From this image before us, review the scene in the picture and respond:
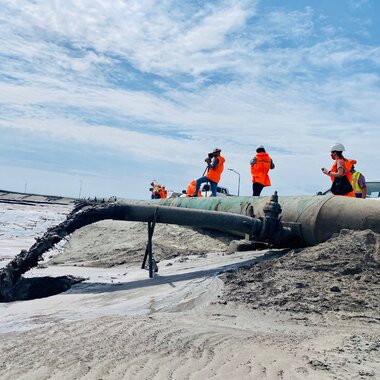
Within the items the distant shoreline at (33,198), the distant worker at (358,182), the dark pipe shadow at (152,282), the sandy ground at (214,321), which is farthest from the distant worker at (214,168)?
the distant shoreline at (33,198)

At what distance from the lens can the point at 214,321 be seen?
5004 mm

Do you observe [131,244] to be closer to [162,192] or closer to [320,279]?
[320,279]

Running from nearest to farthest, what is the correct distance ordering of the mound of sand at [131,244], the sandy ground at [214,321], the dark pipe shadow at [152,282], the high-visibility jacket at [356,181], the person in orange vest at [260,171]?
the sandy ground at [214,321]
the dark pipe shadow at [152,282]
the mound of sand at [131,244]
the high-visibility jacket at [356,181]
the person in orange vest at [260,171]

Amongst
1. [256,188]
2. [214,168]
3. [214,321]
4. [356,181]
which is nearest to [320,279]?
[214,321]

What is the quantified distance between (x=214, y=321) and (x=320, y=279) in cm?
158

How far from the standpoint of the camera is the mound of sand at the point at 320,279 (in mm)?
5357

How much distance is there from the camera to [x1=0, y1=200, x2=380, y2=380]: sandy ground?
365 centimetres

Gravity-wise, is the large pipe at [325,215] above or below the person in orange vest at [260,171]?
below

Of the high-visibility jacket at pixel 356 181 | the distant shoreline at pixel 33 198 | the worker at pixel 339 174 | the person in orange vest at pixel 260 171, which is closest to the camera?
the worker at pixel 339 174

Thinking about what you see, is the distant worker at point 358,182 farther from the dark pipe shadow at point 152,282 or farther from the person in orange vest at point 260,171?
the dark pipe shadow at point 152,282

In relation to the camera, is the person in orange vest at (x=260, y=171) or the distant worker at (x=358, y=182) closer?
the distant worker at (x=358, y=182)

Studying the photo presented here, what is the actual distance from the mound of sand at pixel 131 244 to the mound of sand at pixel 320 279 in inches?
120

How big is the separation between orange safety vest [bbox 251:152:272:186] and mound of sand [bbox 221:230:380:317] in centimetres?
458

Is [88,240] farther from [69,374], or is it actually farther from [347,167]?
[69,374]
